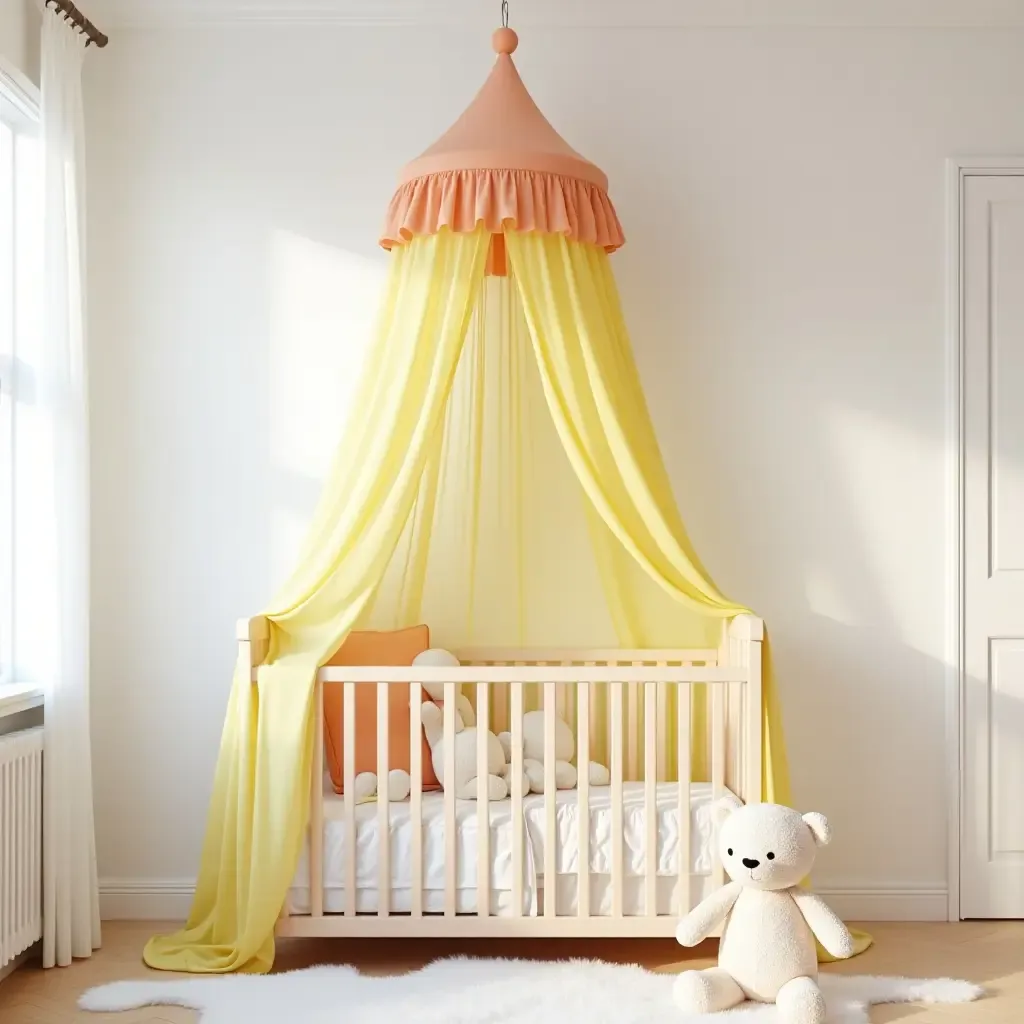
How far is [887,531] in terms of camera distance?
3748mm

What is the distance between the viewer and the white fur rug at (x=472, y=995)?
274cm

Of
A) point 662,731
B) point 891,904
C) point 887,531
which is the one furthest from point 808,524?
point 891,904

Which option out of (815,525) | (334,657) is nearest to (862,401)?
(815,525)

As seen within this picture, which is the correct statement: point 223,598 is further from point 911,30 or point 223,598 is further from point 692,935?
point 911,30

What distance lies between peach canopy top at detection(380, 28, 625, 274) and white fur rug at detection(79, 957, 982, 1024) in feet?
6.14

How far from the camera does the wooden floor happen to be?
2855mm

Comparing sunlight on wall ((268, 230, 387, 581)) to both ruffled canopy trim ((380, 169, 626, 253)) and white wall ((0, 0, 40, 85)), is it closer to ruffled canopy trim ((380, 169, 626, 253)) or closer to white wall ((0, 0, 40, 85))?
ruffled canopy trim ((380, 169, 626, 253))

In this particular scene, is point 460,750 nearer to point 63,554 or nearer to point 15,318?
point 63,554

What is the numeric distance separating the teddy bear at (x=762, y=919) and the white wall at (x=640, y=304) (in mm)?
886

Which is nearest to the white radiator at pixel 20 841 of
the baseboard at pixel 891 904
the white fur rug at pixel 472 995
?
the white fur rug at pixel 472 995

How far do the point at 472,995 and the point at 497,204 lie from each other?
1.93m

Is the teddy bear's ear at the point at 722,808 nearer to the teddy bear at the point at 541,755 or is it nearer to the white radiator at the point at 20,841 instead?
the teddy bear at the point at 541,755

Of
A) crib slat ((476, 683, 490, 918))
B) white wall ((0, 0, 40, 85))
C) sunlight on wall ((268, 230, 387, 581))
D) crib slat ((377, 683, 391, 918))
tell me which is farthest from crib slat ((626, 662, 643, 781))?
white wall ((0, 0, 40, 85))

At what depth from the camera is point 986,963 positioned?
3.27m
